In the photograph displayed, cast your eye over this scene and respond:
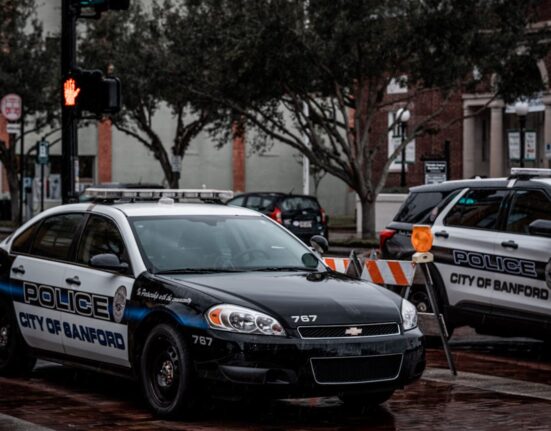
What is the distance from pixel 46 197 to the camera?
212 feet

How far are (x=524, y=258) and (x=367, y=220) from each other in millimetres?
24425

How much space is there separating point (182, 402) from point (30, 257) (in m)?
2.77

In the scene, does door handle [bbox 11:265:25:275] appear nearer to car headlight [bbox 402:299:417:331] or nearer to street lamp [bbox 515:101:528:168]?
car headlight [bbox 402:299:417:331]

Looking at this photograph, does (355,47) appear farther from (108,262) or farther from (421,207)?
(108,262)

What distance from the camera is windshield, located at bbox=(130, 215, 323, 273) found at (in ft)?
30.6

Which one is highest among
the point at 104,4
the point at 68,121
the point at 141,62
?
the point at 141,62

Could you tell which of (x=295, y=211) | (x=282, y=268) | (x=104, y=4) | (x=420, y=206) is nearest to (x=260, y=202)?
(x=295, y=211)

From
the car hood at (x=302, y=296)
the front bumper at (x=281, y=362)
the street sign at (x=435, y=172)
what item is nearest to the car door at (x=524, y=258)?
the car hood at (x=302, y=296)

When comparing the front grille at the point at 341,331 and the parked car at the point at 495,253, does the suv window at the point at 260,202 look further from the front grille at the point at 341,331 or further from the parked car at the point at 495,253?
the front grille at the point at 341,331

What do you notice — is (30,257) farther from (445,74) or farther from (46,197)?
(46,197)

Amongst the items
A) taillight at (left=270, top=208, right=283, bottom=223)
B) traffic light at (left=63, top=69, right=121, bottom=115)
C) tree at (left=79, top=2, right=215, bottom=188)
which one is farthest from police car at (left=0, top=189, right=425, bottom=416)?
tree at (left=79, top=2, right=215, bottom=188)

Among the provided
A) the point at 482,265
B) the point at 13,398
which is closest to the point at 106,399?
the point at 13,398

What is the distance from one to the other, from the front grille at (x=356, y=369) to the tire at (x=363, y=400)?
0.50 meters

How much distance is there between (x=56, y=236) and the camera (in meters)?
10.5
